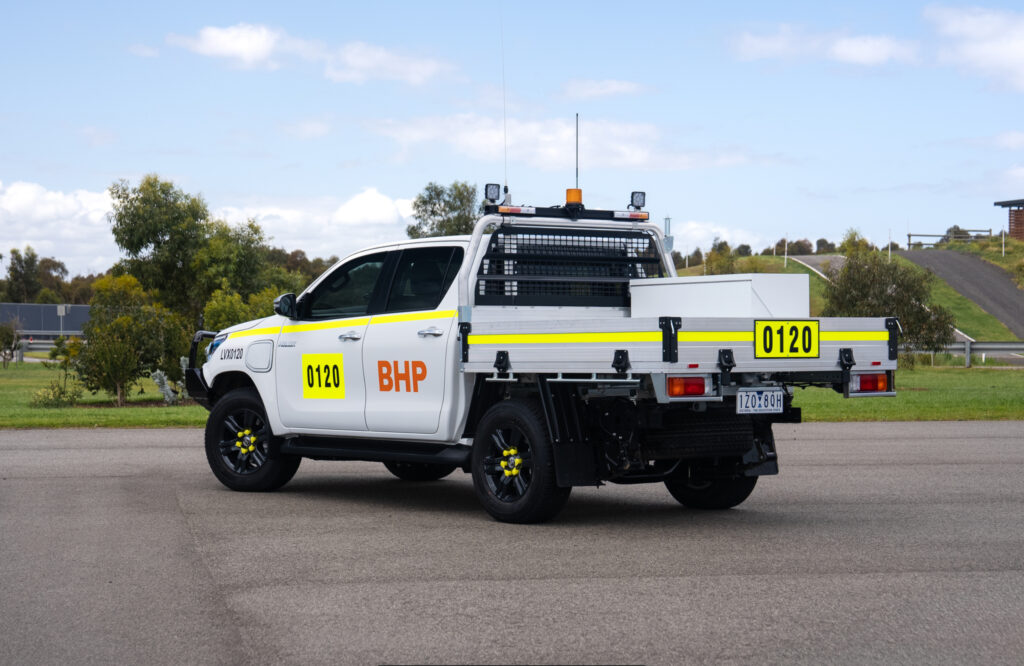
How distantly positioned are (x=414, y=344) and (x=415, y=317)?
214 millimetres

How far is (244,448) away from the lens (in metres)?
Answer: 11.9

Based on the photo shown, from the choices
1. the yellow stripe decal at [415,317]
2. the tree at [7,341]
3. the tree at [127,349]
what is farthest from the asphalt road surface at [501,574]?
the tree at [7,341]

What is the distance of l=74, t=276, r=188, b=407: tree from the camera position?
24609 millimetres

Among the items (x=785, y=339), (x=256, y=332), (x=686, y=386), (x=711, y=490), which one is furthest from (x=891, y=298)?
(x=686, y=386)

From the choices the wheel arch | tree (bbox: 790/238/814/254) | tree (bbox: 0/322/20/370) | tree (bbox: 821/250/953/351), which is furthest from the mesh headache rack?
tree (bbox: 790/238/814/254)

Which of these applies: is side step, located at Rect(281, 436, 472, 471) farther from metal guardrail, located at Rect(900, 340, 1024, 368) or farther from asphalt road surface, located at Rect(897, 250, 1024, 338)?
asphalt road surface, located at Rect(897, 250, 1024, 338)

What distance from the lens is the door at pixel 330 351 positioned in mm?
10867

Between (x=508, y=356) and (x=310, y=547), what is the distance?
1.92 metres

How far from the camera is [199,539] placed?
8.84m

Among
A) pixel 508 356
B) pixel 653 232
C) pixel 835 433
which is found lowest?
pixel 835 433

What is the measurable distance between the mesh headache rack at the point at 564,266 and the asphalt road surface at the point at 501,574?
1.72 m

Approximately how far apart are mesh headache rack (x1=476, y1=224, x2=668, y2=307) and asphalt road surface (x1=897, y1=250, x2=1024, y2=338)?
50.1m

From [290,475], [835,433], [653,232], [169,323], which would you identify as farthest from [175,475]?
[169,323]

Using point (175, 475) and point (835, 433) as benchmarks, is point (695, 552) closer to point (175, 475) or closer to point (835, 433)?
point (175, 475)
